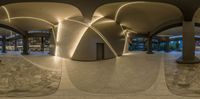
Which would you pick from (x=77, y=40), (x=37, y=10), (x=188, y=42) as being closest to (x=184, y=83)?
(x=188, y=42)

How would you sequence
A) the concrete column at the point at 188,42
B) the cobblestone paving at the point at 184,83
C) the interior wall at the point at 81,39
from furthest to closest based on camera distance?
the interior wall at the point at 81,39 → the concrete column at the point at 188,42 → the cobblestone paving at the point at 184,83

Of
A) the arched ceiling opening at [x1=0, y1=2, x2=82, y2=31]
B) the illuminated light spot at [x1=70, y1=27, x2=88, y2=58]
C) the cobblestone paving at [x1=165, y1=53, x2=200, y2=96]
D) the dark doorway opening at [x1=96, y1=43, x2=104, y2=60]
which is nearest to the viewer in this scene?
the cobblestone paving at [x1=165, y1=53, x2=200, y2=96]

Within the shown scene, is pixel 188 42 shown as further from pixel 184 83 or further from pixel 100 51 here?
pixel 100 51

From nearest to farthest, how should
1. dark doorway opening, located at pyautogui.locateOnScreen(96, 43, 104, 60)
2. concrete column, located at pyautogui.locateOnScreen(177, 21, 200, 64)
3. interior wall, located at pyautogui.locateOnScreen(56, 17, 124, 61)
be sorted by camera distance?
1. concrete column, located at pyautogui.locateOnScreen(177, 21, 200, 64)
2. interior wall, located at pyautogui.locateOnScreen(56, 17, 124, 61)
3. dark doorway opening, located at pyautogui.locateOnScreen(96, 43, 104, 60)

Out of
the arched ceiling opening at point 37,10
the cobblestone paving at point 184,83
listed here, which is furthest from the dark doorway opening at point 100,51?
the cobblestone paving at point 184,83

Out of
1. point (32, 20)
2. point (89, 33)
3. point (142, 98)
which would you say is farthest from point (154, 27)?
point (142, 98)

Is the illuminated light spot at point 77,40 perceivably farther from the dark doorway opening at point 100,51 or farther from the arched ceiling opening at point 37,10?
the dark doorway opening at point 100,51

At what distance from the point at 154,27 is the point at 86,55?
1965 centimetres

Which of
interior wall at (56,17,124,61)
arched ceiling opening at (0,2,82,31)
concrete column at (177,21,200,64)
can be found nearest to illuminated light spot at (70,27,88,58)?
interior wall at (56,17,124,61)

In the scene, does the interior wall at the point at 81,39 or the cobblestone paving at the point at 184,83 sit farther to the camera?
the interior wall at the point at 81,39

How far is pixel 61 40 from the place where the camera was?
1141 inches

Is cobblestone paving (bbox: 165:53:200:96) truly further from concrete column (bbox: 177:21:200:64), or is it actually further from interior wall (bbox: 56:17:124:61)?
interior wall (bbox: 56:17:124:61)

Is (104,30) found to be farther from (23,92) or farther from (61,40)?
(23,92)

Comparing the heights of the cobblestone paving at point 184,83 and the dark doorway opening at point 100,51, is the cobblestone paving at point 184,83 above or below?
below
